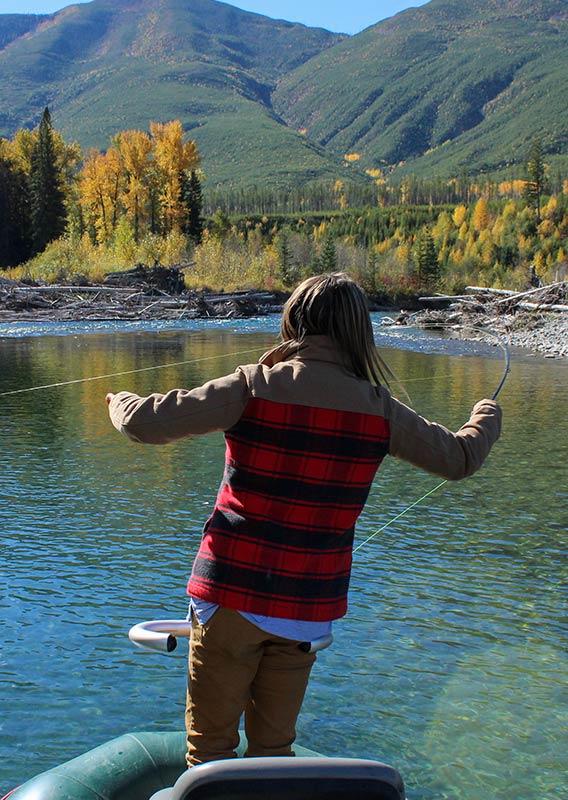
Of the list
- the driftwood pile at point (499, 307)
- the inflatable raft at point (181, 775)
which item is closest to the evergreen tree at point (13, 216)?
the driftwood pile at point (499, 307)

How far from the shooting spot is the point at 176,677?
4.84 metres

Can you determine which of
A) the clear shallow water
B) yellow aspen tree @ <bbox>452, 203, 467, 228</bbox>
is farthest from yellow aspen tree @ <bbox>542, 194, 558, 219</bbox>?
the clear shallow water

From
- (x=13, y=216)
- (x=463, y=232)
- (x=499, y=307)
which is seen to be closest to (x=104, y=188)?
(x=13, y=216)

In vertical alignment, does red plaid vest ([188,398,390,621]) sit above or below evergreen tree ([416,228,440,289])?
below

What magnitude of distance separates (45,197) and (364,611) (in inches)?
2488

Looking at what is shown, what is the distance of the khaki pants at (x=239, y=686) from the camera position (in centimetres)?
244

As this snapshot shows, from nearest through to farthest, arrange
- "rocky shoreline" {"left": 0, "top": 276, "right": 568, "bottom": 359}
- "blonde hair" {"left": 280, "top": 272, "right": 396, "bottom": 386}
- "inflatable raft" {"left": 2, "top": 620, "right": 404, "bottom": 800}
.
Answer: "inflatable raft" {"left": 2, "top": 620, "right": 404, "bottom": 800} < "blonde hair" {"left": 280, "top": 272, "right": 396, "bottom": 386} < "rocky shoreline" {"left": 0, "top": 276, "right": 568, "bottom": 359}

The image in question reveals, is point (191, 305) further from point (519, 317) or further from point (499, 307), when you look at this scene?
point (519, 317)

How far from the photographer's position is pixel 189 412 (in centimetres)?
241

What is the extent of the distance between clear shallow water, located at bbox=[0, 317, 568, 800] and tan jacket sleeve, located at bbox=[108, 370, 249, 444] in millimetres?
2143

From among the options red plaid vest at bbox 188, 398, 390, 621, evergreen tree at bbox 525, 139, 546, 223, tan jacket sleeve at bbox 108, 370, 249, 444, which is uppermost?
evergreen tree at bbox 525, 139, 546, 223

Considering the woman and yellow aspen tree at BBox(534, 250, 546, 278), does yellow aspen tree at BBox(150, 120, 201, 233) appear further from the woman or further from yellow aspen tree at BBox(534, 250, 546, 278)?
yellow aspen tree at BBox(534, 250, 546, 278)

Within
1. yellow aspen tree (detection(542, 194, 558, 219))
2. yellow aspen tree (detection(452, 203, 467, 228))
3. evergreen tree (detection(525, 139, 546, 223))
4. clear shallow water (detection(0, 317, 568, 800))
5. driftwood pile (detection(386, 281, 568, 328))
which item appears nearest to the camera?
clear shallow water (detection(0, 317, 568, 800))

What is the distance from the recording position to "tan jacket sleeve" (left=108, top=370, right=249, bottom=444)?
240cm
